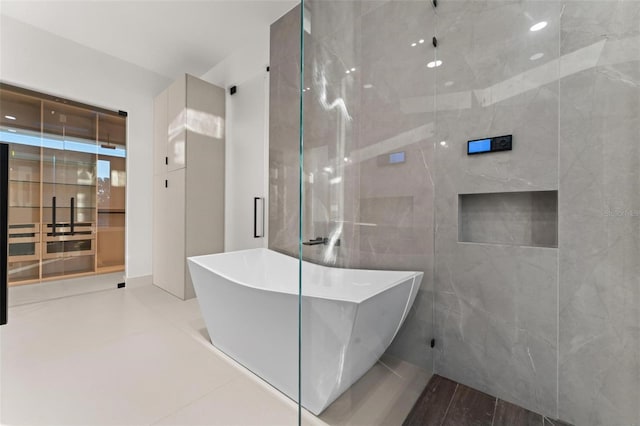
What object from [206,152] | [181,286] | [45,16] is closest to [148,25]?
[45,16]

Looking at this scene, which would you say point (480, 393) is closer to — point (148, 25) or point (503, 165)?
point (503, 165)

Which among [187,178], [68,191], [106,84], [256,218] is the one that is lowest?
[256,218]

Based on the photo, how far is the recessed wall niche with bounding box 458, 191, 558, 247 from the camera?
1203mm

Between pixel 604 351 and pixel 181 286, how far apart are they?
3377 millimetres

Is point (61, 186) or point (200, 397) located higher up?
point (61, 186)

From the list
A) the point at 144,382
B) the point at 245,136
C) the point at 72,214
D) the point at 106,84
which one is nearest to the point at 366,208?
the point at 144,382

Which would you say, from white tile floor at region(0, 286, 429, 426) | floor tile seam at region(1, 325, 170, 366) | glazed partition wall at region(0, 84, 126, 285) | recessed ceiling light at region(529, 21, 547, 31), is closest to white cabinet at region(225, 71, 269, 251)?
white tile floor at region(0, 286, 429, 426)

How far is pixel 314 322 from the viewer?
92cm

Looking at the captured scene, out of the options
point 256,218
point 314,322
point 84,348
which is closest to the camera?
point 314,322

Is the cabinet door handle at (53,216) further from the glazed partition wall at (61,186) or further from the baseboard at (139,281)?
the baseboard at (139,281)

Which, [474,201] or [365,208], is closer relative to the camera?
[365,208]

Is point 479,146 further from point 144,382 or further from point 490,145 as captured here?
point 144,382

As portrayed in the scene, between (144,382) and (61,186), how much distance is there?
2.85 meters

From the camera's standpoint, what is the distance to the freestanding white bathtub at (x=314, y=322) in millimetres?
953
